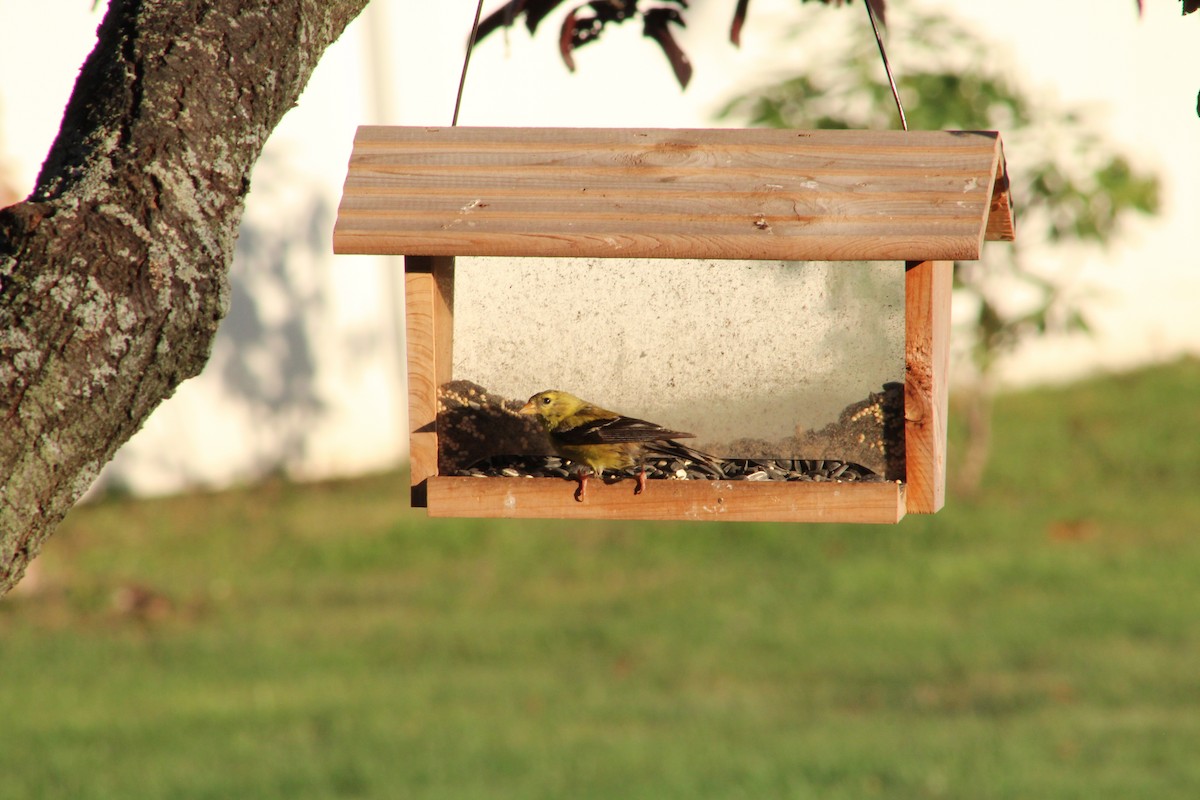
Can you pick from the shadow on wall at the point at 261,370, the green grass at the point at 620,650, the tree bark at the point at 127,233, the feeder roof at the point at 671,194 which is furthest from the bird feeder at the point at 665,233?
the shadow on wall at the point at 261,370

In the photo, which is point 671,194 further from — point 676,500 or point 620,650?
point 620,650

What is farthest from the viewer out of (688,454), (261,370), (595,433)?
(261,370)

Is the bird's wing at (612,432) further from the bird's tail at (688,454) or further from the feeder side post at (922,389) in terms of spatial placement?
the feeder side post at (922,389)

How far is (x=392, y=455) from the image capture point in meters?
11.8

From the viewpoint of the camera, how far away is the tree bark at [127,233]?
1994mm

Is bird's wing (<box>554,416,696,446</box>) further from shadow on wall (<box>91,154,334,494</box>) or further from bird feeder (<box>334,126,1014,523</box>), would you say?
shadow on wall (<box>91,154,334,494</box>)

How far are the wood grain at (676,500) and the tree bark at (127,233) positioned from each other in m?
1.00

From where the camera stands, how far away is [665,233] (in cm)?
290

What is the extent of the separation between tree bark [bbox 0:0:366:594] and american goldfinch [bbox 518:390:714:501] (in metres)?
1.09

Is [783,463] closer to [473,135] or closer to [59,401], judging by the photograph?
[473,135]

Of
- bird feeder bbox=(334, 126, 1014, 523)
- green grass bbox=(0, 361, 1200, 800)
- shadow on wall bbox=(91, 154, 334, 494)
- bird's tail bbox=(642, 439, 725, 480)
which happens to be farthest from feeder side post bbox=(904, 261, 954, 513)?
shadow on wall bbox=(91, 154, 334, 494)

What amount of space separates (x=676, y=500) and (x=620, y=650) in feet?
16.0

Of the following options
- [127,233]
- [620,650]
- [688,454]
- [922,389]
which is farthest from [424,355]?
[620,650]

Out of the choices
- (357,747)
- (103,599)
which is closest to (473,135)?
(357,747)
